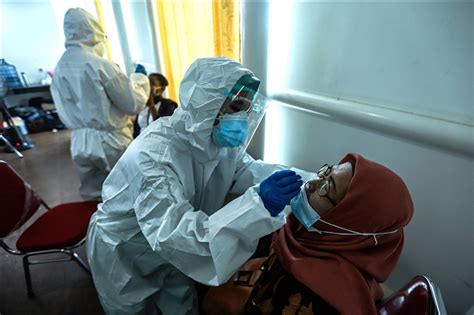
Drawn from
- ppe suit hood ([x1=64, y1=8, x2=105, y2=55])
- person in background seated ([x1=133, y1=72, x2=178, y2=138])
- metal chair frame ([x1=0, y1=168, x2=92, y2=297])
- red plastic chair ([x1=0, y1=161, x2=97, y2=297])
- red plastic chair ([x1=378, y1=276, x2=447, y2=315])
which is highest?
ppe suit hood ([x1=64, y1=8, x2=105, y2=55])

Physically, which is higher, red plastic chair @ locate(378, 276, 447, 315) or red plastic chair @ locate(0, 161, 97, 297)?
red plastic chair @ locate(378, 276, 447, 315)

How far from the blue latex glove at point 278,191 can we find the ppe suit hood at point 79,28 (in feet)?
6.08

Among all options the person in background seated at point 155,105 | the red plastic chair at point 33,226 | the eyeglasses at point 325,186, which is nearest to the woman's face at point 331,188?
the eyeglasses at point 325,186

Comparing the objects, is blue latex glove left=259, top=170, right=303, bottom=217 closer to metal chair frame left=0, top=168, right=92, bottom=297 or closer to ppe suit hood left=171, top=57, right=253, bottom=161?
ppe suit hood left=171, top=57, right=253, bottom=161

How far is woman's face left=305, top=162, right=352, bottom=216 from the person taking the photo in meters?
0.72

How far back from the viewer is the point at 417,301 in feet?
2.17

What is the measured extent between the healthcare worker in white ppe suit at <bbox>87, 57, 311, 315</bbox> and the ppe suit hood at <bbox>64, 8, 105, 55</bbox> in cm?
132

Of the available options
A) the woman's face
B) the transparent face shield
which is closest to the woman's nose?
the woman's face

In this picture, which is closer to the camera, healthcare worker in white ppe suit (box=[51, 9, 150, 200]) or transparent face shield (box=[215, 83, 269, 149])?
transparent face shield (box=[215, 83, 269, 149])

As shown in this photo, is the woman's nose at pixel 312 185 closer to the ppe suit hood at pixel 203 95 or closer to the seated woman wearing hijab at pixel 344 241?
the seated woman wearing hijab at pixel 344 241

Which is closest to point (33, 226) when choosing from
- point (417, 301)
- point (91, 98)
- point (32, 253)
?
point (32, 253)

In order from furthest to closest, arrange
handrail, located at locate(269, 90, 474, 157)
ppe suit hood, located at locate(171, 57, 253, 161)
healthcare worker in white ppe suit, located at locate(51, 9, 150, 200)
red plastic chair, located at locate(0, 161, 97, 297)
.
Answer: healthcare worker in white ppe suit, located at locate(51, 9, 150, 200) → red plastic chair, located at locate(0, 161, 97, 297) → ppe suit hood, located at locate(171, 57, 253, 161) → handrail, located at locate(269, 90, 474, 157)

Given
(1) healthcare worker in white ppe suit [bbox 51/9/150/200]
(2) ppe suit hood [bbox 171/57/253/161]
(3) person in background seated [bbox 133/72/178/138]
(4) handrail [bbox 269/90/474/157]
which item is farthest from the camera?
(3) person in background seated [bbox 133/72/178/138]

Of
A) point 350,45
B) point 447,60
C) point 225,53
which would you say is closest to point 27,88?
point 225,53
